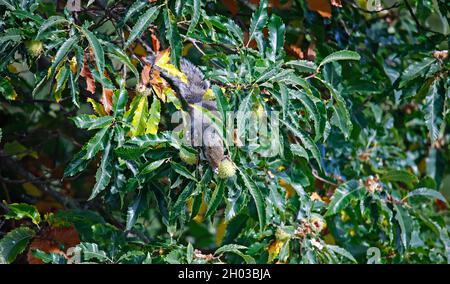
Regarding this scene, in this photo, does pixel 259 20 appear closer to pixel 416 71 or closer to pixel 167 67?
pixel 167 67

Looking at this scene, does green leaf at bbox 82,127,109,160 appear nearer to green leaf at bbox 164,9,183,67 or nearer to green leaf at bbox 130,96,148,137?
green leaf at bbox 130,96,148,137

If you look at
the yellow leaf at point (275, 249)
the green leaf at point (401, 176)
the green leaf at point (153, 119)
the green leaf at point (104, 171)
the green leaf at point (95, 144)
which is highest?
the green leaf at point (153, 119)

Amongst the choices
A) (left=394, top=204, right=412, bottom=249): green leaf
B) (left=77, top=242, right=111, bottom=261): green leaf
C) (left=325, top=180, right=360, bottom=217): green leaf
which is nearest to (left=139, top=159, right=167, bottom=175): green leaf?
(left=77, top=242, right=111, bottom=261): green leaf

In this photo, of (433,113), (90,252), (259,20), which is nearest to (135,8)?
(259,20)

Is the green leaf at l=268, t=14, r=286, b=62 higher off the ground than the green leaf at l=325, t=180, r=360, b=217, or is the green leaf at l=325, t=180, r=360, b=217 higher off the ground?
the green leaf at l=268, t=14, r=286, b=62

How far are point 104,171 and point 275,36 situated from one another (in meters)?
0.55

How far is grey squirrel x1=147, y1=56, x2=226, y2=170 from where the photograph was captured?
1.54m

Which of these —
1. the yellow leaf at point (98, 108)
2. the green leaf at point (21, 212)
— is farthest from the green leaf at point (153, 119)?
the green leaf at point (21, 212)

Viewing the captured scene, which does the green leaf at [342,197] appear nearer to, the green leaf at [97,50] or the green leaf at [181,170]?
the green leaf at [181,170]

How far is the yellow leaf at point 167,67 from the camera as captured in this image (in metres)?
1.65

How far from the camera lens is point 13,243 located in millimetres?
1746

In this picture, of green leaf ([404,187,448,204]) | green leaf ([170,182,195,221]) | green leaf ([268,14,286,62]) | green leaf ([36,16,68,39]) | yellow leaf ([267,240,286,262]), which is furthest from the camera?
green leaf ([404,187,448,204])

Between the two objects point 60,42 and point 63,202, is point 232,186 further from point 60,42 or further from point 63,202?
point 63,202
